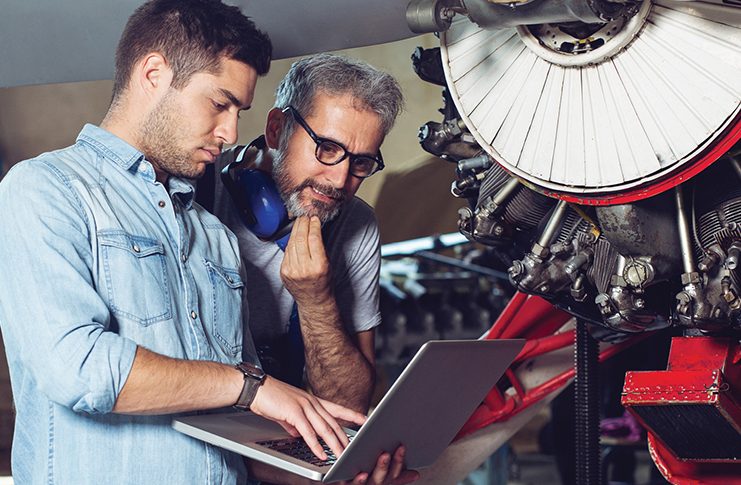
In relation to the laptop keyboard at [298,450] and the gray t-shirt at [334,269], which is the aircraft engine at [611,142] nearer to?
the laptop keyboard at [298,450]

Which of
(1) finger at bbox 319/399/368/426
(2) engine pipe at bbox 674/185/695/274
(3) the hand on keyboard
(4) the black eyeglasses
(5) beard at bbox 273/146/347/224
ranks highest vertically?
(2) engine pipe at bbox 674/185/695/274

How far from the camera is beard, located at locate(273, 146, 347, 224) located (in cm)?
188

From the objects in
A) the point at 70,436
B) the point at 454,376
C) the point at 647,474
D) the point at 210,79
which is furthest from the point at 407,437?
the point at 647,474

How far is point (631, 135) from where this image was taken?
1.33 meters

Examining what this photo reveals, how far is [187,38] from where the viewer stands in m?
1.51

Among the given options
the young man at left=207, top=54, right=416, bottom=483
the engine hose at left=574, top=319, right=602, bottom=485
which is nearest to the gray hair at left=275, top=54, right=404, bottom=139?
the young man at left=207, top=54, right=416, bottom=483

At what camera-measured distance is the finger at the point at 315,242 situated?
1796 mm

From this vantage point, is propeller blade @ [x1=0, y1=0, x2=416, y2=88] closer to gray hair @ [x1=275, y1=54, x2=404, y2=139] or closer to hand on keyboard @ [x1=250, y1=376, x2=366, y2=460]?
gray hair @ [x1=275, y1=54, x2=404, y2=139]

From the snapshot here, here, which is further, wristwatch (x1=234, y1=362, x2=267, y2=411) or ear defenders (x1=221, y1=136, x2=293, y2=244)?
ear defenders (x1=221, y1=136, x2=293, y2=244)

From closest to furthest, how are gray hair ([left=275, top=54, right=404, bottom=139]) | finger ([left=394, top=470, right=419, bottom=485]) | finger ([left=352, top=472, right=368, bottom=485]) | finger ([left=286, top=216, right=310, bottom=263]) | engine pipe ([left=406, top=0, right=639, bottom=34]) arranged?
engine pipe ([left=406, top=0, right=639, bottom=34]) < finger ([left=352, top=472, right=368, bottom=485]) < finger ([left=394, top=470, right=419, bottom=485]) < finger ([left=286, top=216, right=310, bottom=263]) < gray hair ([left=275, top=54, right=404, bottom=139])

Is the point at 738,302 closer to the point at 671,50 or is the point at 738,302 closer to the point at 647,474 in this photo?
the point at 671,50

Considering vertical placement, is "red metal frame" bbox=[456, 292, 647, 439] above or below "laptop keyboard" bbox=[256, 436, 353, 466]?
below

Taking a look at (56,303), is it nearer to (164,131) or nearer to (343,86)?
(164,131)

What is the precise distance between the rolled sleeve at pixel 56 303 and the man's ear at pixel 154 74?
0.79ft
